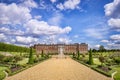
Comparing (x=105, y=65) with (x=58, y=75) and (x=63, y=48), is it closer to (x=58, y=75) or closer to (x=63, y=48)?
(x=58, y=75)

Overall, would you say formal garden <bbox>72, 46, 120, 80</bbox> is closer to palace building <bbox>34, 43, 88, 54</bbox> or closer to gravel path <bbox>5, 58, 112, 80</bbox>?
gravel path <bbox>5, 58, 112, 80</bbox>

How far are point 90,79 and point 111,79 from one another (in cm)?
116

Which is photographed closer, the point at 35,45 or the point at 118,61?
the point at 118,61

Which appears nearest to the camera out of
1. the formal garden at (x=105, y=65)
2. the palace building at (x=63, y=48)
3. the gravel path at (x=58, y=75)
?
the gravel path at (x=58, y=75)

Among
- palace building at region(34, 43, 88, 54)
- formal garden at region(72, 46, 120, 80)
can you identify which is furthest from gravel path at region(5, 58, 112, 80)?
palace building at region(34, 43, 88, 54)

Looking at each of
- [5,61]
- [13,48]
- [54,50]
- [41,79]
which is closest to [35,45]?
[54,50]

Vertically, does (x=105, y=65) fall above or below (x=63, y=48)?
below

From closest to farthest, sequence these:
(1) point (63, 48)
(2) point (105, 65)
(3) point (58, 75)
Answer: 1. (3) point (58, 75)
2. (2) point (105, 65)
3. (1) point (63, 48)

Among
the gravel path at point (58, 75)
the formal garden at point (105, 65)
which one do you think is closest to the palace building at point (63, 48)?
the formal garden at point (105, 65)

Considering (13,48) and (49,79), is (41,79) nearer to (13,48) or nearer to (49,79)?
(49,79)

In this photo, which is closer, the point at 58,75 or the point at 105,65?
the point at 58,75

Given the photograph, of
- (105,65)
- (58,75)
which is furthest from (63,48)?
(58,75)

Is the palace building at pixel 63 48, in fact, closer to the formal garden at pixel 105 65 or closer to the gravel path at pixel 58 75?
the formal garden at pixel 105 65

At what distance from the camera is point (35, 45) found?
78875 mm
